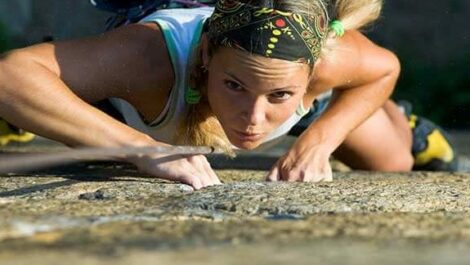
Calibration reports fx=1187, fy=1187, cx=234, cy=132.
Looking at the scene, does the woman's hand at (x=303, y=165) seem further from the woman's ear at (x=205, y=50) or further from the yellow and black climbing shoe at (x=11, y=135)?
the yellow and black climbing shoe at (x=11, y=135)

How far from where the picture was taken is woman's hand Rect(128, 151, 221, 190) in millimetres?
2521

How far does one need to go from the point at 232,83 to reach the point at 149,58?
25 cm

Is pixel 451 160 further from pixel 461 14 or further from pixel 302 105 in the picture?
pixel 461 14

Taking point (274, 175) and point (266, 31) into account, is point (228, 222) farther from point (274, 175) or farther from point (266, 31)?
point (274, 175)

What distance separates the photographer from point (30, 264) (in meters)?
1.48

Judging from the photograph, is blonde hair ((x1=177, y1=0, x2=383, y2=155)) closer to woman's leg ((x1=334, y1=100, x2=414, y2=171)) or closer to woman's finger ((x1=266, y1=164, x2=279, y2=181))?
woman's finger ((x1=266, y1=164, x2=279, y2=181))

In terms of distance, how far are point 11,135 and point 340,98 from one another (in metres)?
1.11

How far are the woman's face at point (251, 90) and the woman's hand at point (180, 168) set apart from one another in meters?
0.13

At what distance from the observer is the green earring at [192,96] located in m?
2.85

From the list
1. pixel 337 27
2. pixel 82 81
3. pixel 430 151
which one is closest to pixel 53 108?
pixel 82 81

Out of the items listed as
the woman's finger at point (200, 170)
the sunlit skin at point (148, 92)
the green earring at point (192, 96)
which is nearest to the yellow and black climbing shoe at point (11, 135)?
the sunlit skin at point (148, 92)

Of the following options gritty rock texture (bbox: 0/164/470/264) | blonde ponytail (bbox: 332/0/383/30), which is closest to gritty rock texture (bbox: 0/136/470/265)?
gritty rock texture (bbox: 0/164/470/264)

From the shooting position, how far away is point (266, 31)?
2590 millimetres

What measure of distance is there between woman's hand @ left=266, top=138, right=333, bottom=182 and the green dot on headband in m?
0.29
